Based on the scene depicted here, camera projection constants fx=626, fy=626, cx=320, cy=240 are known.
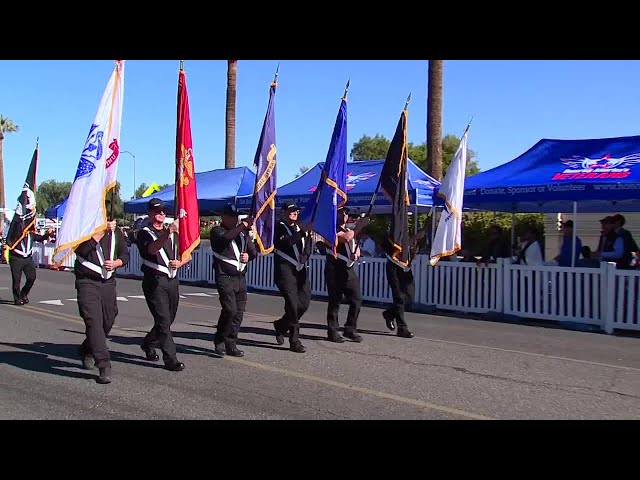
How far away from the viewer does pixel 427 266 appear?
43.5 feet

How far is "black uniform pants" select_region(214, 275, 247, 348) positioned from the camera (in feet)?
24.8

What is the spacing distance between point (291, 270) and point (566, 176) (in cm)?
633

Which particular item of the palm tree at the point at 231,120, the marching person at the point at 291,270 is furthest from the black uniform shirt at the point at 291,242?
the palm tree at the point at 231,120

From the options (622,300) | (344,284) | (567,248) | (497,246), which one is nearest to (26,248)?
(344,284)

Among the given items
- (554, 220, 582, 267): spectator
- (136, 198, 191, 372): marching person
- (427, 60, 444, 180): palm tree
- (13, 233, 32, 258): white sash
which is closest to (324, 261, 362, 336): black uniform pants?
(136, 198, 191, 372): marching person

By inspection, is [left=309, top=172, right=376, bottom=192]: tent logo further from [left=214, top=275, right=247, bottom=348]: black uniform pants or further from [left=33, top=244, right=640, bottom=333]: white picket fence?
[left=214, top=275, right=247, bottom=348]: black uniform pants

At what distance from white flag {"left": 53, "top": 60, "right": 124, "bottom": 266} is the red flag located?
0.67 meters

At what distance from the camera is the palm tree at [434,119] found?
1634 centimetres

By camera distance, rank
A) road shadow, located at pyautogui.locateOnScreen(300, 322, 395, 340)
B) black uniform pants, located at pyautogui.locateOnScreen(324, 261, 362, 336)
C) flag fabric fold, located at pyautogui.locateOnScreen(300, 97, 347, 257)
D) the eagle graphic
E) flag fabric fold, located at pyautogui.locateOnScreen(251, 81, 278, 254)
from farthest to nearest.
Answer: the eagle graphic < road shadow, located at pyautogui.locateOnScreen(300, 322, 395, 340) < black uniform pants, located at pyautogui.locateOnScreen(324, 261, 362, 336) < flag fabric fold, located at pyautogui.locateOnScreen(300, 97, 347, 257) < flag fabric fold, located at pyautogui.locateOnScreen(251, 81, 278, 254)

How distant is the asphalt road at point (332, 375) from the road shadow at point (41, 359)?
0.01m

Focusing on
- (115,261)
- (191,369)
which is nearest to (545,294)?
(191,369)

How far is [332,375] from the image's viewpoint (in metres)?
6.77

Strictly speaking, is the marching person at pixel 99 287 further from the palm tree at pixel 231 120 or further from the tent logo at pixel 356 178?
Result: the palm tree at pixel 231 120
